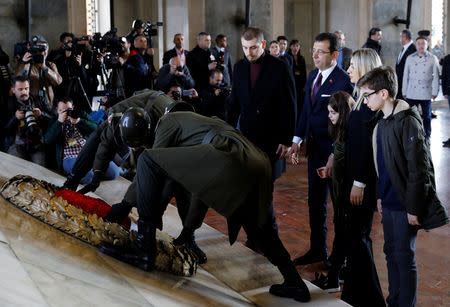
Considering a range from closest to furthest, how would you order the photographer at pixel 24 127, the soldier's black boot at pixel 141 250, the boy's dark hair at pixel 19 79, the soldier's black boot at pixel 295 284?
1. the soldier's black boot at pixel 141 250
2. the soldier's black boot at pixel 295 284
3. the photographer at pixel 24 127
4. the boy's dark hair at pixel 19 79

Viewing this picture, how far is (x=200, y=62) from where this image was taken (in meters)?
9.74

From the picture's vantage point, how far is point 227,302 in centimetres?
340

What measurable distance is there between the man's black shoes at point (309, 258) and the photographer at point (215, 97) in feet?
13.7

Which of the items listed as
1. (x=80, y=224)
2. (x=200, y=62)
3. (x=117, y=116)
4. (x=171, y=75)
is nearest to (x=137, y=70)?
(x=171, y=75)

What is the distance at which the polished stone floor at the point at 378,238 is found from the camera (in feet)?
13.8

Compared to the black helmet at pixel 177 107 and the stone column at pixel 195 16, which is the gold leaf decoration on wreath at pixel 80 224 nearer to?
the black helmet at pixel 177 107

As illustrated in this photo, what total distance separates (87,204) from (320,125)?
5.59 ft

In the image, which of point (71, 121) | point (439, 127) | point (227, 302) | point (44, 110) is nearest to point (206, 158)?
point (227, 302)

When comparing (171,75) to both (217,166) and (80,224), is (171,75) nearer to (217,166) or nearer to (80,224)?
(80,224)

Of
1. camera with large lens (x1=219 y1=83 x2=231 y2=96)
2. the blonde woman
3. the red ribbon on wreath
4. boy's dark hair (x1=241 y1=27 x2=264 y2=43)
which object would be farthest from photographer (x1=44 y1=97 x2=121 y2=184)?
the blonde woman

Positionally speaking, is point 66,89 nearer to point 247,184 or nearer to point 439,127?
point 247,184

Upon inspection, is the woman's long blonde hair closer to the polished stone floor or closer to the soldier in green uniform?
the soldier in green uniform

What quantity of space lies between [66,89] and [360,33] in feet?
28.3

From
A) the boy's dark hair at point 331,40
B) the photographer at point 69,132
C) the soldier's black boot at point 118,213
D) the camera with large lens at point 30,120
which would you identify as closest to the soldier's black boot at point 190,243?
the soldier's black boot at point 118,213
